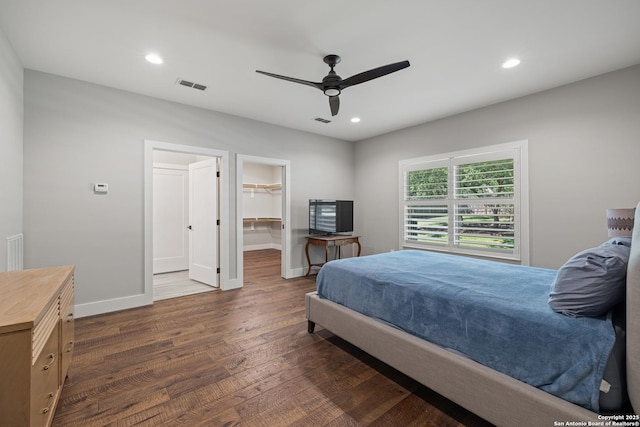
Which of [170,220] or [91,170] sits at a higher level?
[91,170]

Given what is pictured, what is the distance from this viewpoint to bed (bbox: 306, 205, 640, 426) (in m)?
1.19

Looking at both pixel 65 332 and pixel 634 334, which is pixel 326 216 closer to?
pixel 65 332

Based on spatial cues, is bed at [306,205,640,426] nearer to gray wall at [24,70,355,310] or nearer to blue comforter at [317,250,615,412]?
blue comforter at [317,250,615,412]

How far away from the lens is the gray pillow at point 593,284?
1346 mm

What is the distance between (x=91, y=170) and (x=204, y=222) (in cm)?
169

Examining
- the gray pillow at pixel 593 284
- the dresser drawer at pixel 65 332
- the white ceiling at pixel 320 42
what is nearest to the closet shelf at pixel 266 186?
the white ceiling at pixel 320 42

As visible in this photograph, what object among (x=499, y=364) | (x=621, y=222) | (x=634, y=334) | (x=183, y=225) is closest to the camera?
(x=634, y=334)

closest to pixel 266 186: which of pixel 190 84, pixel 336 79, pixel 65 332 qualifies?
pixel 190 84

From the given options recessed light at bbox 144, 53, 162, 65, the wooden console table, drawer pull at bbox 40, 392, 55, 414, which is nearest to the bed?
drawer pull at bbox 40, 392, 55, 414

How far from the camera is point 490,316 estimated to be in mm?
1586

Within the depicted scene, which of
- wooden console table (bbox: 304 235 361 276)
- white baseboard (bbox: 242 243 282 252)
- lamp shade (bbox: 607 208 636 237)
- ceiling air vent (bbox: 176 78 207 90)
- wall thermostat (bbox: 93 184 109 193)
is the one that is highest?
ceiling air vent (bbox: 176 78 207 90)

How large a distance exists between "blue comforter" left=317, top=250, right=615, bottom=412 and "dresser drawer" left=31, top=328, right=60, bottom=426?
6.33 feet

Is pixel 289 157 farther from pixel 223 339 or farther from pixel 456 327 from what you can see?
pixel 456 327

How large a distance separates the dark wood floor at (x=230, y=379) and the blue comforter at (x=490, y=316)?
45 centimetres
